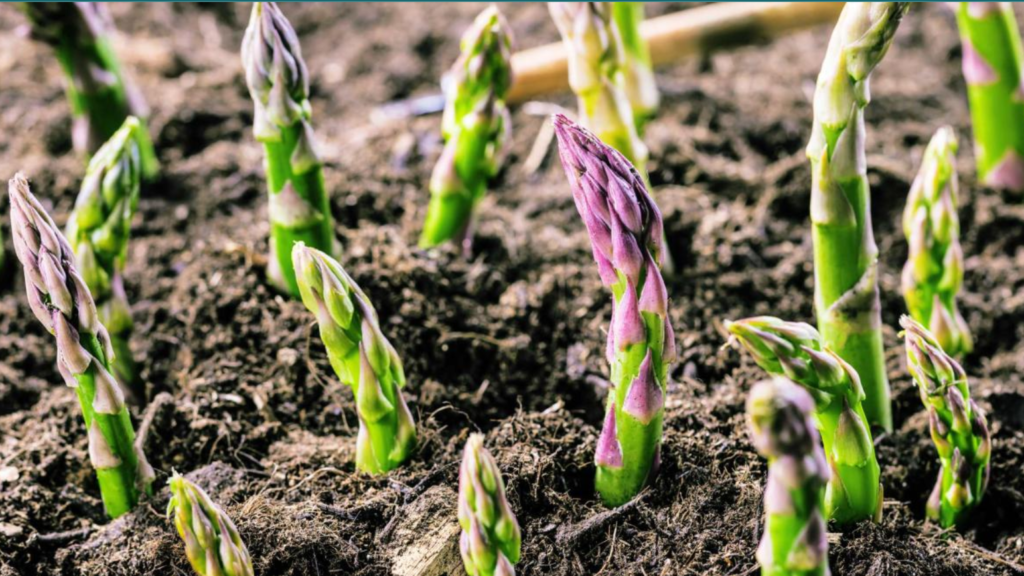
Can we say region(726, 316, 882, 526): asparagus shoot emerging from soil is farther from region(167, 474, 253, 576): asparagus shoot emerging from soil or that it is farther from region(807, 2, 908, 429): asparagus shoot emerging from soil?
region(167, 474, 253, 576): asparagus shoot emerging from soil

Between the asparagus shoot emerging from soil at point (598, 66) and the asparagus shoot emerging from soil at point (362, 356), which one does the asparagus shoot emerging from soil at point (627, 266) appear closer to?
the asparagus shoot emerging from soil at point (362, 356)

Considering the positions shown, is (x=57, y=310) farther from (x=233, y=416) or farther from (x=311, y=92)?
(x=311, y=92)

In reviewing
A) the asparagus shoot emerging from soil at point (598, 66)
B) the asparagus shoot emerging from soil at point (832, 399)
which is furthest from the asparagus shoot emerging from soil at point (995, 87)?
the asparagus shoot emerging from soil at point (832, 399)

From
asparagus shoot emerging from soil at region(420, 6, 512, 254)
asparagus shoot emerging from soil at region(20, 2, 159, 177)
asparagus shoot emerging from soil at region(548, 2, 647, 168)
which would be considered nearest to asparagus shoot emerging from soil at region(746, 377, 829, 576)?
asparagus shoot emerging from soil at region(548, 2, 647, 168)

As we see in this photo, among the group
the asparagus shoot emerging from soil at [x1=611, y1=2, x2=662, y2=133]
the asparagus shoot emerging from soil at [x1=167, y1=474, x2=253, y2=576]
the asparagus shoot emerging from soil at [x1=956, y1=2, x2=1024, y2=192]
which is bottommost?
the asparagus shoot emerging from soil at [x1=167, y1=474, x2=253, y2=576]

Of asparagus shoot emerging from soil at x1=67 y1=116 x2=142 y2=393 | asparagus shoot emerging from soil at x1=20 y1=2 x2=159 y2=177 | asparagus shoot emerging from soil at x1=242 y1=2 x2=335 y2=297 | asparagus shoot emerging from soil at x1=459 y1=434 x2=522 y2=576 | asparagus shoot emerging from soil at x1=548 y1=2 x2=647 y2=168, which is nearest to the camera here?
asparagus shoot emerging from soil at x1=459 y1=434 x2=522 y2=576

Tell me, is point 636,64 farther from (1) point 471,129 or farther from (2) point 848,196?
(2) point 848,196

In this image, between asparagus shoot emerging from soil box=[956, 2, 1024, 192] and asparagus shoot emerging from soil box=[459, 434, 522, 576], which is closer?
asparagus shoot emerging from soil box=[459, 434, 522, 576]
